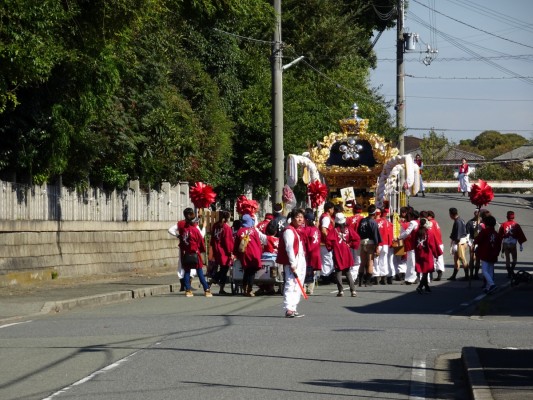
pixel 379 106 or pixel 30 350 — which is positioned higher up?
pixel 379 106

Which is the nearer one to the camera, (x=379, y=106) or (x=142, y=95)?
(x=142, y=95)

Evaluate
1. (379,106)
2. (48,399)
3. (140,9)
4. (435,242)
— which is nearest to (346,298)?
(435,242)

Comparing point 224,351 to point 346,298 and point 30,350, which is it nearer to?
point 30,350

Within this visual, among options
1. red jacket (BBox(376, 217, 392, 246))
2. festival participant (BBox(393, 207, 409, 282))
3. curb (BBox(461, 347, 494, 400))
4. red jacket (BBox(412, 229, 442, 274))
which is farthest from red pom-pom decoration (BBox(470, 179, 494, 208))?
curb (BBox(461, 347, 494, 400))

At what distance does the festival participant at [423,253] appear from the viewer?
2361 cm

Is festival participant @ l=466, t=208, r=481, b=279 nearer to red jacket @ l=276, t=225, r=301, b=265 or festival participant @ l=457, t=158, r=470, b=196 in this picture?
red jacket @ l=276, t=225, r=301, b=265

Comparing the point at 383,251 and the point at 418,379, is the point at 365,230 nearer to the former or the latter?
the point at 383,251

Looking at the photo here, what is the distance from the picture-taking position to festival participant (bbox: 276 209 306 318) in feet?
58.5

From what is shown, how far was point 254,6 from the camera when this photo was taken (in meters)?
28.4

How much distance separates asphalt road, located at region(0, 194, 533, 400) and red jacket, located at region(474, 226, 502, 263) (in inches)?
74.1

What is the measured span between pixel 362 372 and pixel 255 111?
3474 centimetres

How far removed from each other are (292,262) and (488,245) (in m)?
6.28

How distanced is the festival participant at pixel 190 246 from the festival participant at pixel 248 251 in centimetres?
77

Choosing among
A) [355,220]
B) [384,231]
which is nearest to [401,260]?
[384,231]
